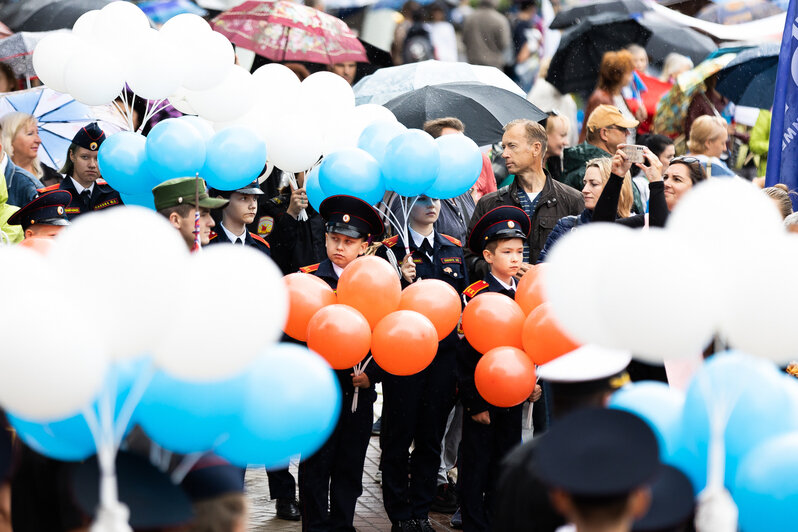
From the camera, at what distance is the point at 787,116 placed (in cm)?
746

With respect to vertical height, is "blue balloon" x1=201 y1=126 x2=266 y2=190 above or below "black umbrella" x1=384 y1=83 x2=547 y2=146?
above

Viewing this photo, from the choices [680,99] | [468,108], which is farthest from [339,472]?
[680,99]

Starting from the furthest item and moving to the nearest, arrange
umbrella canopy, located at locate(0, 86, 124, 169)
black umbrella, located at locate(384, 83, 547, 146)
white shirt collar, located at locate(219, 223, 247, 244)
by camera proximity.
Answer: umbrella canopy, located at locate(0, 86, 124, 169) < black umbrella, located at locate(384, 83, 547, 146) < white shirt collar, located at locate(219, 223, 247, 244)

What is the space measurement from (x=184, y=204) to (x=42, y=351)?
9.68ft

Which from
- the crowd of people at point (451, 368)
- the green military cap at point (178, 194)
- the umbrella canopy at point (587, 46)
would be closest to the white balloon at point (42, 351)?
the crowd of people at point (451, 368)

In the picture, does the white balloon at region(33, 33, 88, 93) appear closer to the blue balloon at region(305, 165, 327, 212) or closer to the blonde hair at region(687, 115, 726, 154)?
the blue balloon at region(305, 165, 327, 212)

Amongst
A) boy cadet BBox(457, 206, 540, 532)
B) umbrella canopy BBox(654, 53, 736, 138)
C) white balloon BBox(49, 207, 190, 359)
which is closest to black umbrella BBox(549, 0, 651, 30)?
umbrella canopy BBox(654, 53, 736, 138)

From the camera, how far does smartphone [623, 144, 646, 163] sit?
573 cm

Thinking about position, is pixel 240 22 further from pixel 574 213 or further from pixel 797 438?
pixel 797 438

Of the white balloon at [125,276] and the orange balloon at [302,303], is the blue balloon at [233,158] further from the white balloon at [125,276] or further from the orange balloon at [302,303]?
the white balloon at [125,276]

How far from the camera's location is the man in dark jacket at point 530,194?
7273mm

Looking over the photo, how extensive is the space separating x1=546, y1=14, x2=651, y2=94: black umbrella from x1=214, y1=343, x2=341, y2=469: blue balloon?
350 inches

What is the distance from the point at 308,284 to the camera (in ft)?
17.8

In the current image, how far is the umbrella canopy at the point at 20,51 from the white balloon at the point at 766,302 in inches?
329
